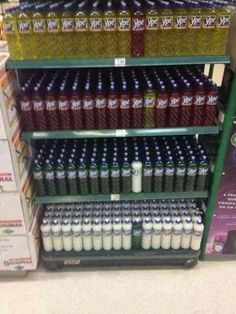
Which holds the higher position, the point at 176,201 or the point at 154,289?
the point at 176,201

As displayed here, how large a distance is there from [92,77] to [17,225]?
1054mm

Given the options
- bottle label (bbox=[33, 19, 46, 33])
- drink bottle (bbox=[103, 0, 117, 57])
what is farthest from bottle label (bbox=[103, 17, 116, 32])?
bottle label (bbox=[33, 19, 46, 33])

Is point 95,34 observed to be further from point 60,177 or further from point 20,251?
point 20,251

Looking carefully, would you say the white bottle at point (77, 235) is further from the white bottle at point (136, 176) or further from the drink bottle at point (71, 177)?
the white bottle at point (136, 176)

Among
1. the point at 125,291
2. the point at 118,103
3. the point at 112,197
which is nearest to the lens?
the point at 118,103

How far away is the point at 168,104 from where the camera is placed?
5.90 feet

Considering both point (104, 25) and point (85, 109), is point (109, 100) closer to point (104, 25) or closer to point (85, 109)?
point (85, 109)

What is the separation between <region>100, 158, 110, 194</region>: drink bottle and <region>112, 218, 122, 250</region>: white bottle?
0.81ft

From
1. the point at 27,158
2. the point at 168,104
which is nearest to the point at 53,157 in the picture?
the point at 27,158

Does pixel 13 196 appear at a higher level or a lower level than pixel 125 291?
higher

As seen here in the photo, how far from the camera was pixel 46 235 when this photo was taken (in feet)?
7.12

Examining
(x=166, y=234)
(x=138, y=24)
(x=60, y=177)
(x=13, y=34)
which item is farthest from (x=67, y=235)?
(x=138, y=24)

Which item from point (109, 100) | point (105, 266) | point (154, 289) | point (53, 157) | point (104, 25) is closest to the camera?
point (104, 25)

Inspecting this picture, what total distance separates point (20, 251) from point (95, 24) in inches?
59.3
